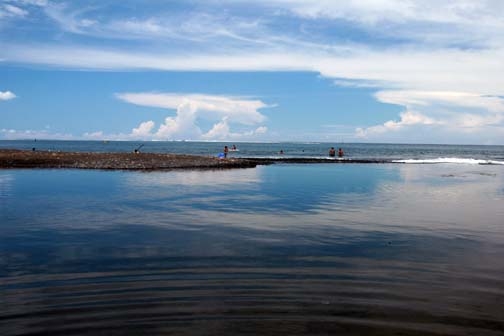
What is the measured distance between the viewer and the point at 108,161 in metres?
45.5

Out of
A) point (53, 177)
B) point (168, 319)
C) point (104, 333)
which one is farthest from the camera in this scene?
point (53, 177)

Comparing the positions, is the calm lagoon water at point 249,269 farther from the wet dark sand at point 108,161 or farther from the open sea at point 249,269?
the wet dark sand at point 108,161

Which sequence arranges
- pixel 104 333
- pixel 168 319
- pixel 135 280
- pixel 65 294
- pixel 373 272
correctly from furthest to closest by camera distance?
pixel 373 272, pixel 135 280, pixel 65 294, pixel 168 319, pixel 104 333

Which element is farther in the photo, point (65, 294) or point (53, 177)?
point (53, 177)

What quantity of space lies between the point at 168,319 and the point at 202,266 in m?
3.02

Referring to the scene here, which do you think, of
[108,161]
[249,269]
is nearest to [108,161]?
[108,161]

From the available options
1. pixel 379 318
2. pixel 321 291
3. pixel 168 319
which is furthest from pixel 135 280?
pixel 379 318

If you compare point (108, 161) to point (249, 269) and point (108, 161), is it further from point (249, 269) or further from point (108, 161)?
point (249, 269)

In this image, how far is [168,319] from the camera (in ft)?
23.8

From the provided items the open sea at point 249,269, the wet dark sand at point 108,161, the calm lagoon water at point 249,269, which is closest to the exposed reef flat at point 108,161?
the wet dark sand at point 108,161

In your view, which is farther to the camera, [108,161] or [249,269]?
[108,161]

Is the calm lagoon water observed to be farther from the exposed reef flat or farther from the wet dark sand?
the wet dark sand

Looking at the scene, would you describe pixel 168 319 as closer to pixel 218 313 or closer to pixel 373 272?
pixel 218 313

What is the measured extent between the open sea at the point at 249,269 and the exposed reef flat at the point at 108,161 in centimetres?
2397
